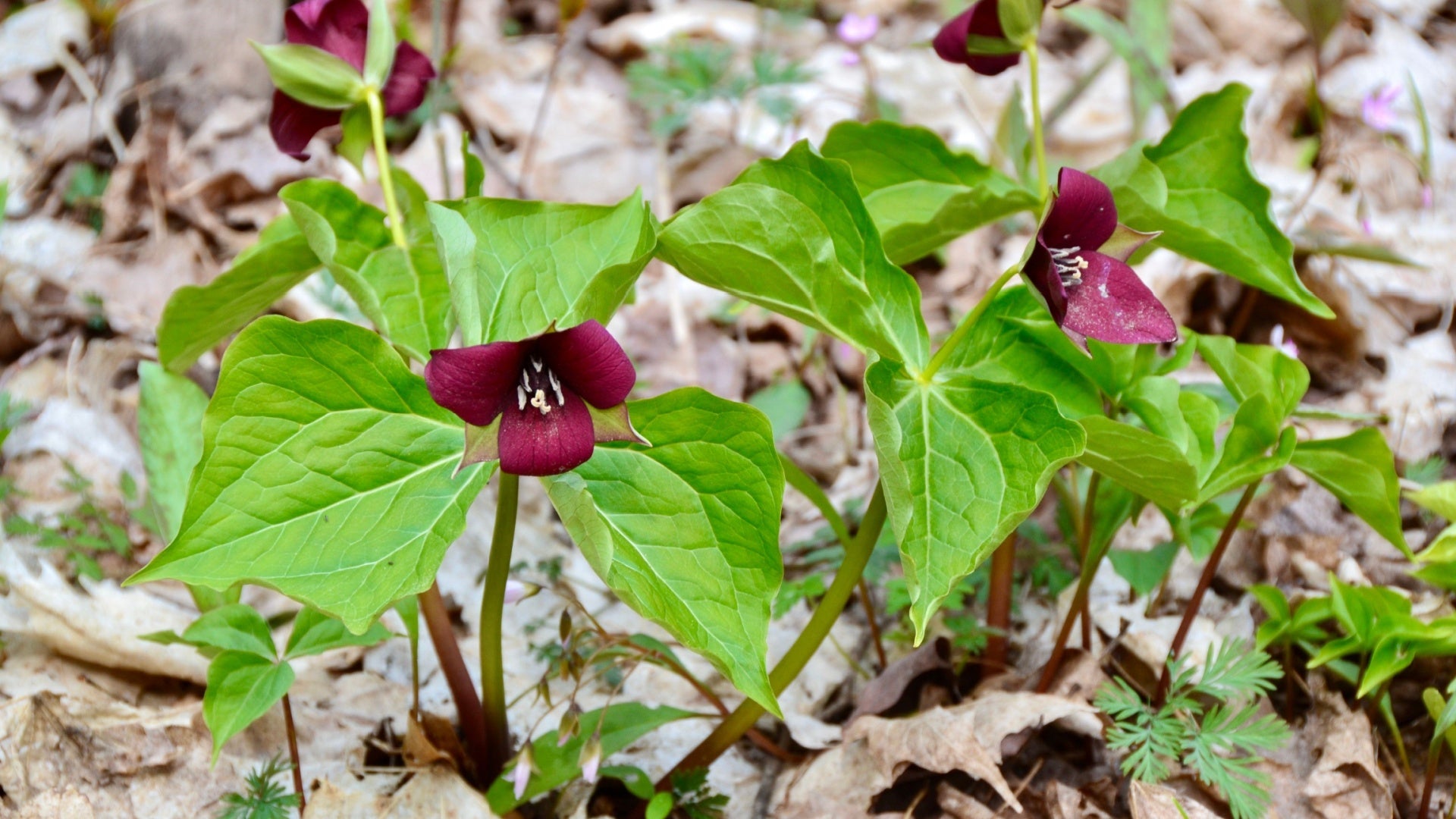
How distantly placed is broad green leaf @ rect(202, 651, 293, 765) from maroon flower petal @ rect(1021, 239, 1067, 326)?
1047 millimetres

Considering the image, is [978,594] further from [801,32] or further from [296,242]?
[801,32]

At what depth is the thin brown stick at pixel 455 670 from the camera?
151 centimetres

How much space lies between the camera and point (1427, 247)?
2.80 m

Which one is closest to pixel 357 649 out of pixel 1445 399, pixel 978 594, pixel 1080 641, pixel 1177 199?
pixel 978 594

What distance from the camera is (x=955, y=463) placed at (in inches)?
48.7

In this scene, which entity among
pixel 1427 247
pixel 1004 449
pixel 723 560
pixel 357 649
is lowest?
pixel 357 649

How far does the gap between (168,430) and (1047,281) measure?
53.6 inches

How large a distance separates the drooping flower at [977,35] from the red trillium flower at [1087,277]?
20.9 inches

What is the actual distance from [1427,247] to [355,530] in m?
2.89

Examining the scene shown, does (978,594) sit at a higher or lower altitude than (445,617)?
lower

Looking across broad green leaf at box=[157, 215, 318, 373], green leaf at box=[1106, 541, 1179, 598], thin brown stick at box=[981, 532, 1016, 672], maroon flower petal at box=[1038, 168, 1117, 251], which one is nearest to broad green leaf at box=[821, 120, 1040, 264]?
maroon flower petal at box=[1038, 168, 1117, 251]

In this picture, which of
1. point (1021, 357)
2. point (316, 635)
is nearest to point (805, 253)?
point (1021, 357)

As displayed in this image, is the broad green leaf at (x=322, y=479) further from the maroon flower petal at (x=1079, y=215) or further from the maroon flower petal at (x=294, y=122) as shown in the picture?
the maroon flower petal at (x=1079, y=215)

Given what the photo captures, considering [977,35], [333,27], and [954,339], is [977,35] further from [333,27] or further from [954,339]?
[333,27]
